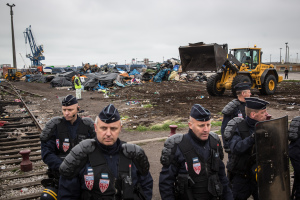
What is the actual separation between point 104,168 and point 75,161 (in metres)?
0.25

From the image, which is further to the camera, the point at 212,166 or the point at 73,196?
the point at 212,166

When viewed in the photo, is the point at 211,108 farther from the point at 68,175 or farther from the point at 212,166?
the point at 68,175

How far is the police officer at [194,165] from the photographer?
96.3 inches

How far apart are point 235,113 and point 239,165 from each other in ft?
4.43

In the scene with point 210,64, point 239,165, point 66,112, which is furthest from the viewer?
point 210,64

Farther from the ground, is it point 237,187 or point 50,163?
point 50,163

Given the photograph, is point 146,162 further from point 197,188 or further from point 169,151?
point 197,188

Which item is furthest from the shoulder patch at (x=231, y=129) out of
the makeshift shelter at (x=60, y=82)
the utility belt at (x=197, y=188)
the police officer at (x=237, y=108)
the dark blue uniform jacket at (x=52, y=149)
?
the makeshift shelter at (x=60, y=82)

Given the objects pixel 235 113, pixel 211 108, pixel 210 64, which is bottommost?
pixel 211 108

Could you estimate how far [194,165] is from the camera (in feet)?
8.04

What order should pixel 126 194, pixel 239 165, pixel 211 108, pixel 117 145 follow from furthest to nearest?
pixel 211 108, pixel 239 165, pixel 117 145, pixel 126 194

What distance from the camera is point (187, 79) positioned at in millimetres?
29188

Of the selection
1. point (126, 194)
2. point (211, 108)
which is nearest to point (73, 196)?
point (126, 194)

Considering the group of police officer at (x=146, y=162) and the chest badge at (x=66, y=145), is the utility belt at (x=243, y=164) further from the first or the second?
the chest badge at (x=66, y=145)
